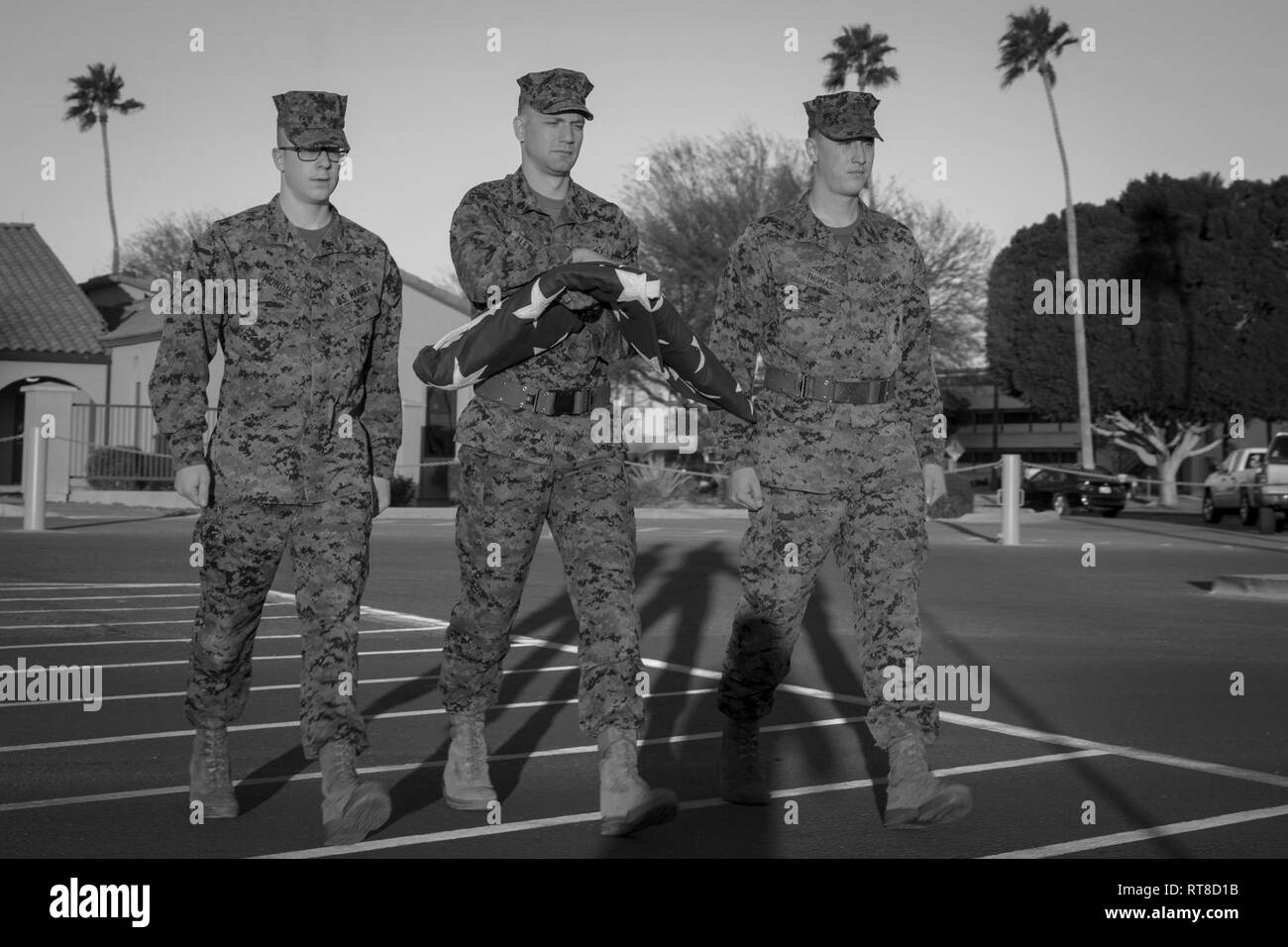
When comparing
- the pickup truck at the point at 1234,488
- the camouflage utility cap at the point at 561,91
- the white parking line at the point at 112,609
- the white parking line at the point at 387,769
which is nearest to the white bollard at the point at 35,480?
the white parking line at the point at 112,609

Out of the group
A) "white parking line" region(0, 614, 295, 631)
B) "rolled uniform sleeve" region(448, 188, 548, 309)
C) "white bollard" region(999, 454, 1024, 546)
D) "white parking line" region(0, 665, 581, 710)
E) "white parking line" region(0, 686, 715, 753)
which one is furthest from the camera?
"white bollard" region(999, 454, 1024, 546)

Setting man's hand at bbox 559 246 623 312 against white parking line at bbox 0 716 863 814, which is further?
white parking line at bbox 0 716 863 814

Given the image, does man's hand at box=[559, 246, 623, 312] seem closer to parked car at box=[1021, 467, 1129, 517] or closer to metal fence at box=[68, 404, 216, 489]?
metal fence at box=[68, 404, 216, 489]

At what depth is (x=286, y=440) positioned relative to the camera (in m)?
4.93

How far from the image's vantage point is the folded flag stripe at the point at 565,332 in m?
4.62

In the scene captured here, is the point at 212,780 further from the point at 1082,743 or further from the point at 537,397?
the point at 1082,743

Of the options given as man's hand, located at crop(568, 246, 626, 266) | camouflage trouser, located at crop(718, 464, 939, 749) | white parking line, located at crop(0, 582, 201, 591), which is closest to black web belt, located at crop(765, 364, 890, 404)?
camouflage trouser, located at crop(718, 464, 939, 749)

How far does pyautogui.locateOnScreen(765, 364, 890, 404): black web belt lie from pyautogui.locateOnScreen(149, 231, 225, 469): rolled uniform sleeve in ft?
6.24

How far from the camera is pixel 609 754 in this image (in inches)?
189

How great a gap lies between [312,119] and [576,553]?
1611mm

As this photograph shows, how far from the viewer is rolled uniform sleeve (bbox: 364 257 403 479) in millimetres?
5168

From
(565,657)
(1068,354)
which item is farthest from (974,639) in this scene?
(1068,354)

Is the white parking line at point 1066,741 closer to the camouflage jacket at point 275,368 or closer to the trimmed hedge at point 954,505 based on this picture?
the camouflage jacket at point 275,368
